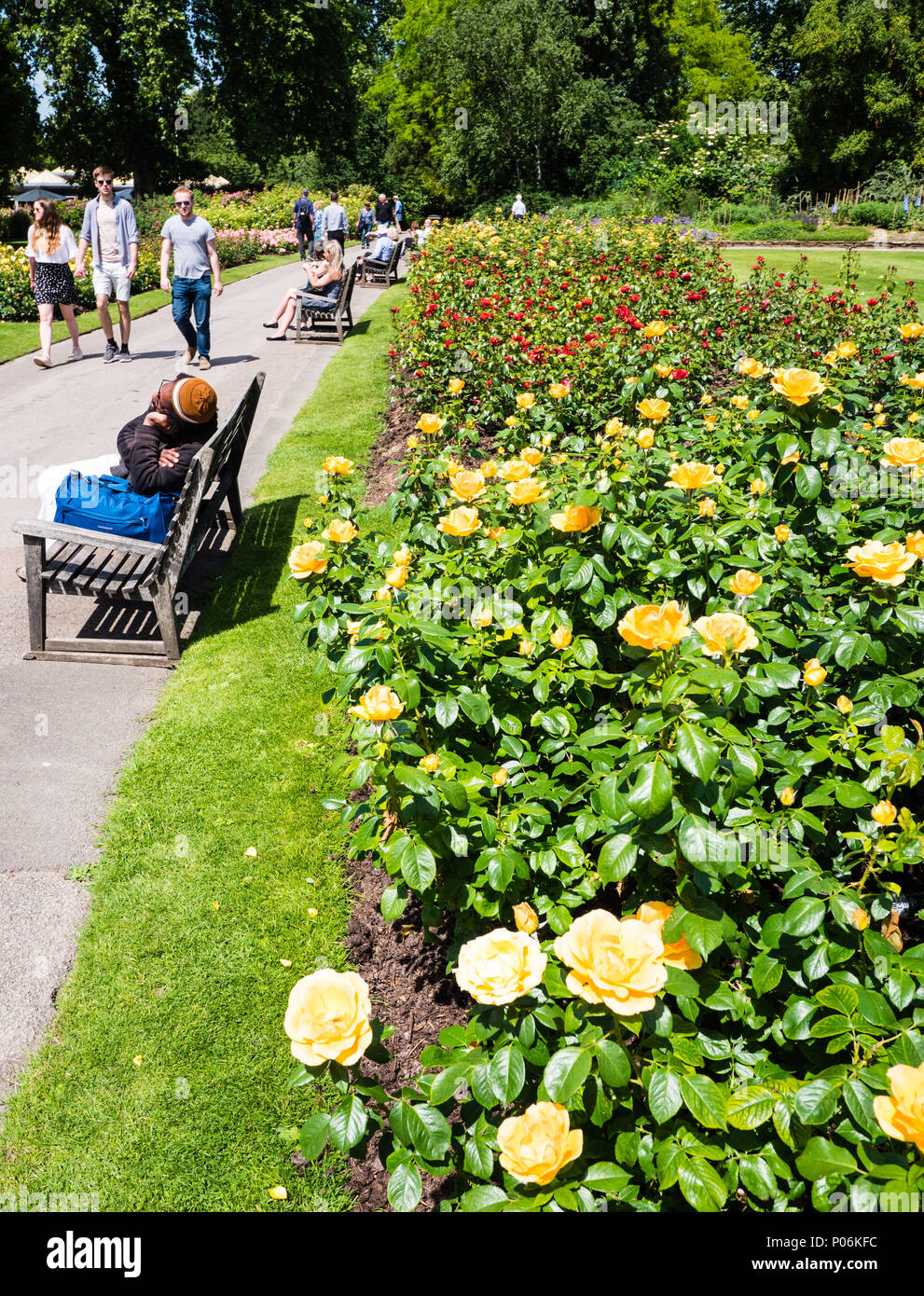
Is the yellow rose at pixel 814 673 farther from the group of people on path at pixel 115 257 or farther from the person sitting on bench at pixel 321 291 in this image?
the person sitting on bench at pixel 321 291

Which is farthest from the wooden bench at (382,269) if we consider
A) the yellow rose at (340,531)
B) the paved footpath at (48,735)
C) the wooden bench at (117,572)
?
the yellow rose at (340,531)

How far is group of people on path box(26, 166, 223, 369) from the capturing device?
29.4 ft

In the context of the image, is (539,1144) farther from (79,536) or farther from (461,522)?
(79,536)

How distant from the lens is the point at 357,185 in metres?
38.8

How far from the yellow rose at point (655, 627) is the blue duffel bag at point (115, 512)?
3671mm

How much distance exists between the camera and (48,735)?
3.96 metres

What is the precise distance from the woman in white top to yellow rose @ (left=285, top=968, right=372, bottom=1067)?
34.4ft

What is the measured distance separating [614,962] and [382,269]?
18.1 m

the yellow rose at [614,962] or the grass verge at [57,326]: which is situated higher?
the grass verge at [57,326]

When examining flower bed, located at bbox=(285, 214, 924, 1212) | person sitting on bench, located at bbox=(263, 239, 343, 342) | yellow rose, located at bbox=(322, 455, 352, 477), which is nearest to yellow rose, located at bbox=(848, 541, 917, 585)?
flower bed, located at bbox=(285, 214, 924, 1212)

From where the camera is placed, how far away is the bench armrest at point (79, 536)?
4.25 metres

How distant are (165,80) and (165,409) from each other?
118 ft

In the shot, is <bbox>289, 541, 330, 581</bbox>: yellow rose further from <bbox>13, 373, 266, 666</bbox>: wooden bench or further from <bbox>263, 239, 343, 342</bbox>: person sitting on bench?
<bbox>263, 239, 343, 342</bbox>: person sitting on bench

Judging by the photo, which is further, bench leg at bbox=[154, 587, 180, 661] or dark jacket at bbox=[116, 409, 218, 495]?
dark jacket at bbox=[116, 409, 218, 495]
